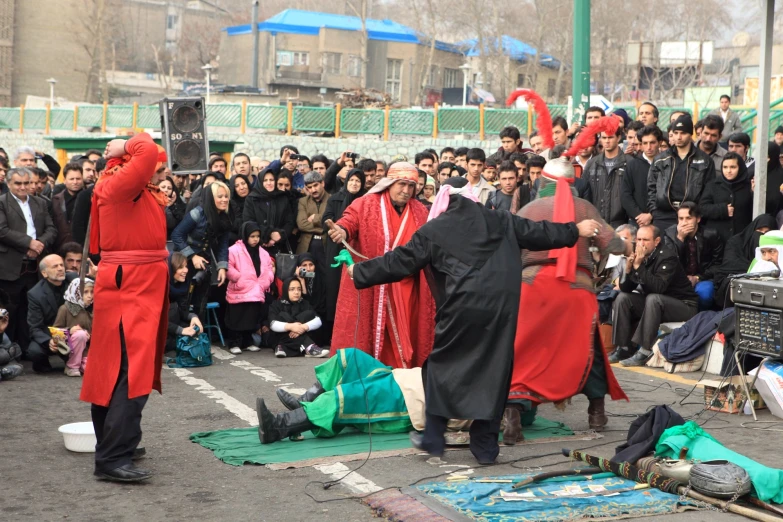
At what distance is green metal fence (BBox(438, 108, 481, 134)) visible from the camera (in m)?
26.4

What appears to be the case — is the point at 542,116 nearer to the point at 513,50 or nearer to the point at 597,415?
the point at 597,415

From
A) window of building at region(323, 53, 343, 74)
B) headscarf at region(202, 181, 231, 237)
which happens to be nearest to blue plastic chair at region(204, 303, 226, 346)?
headscarf at region(202, 181, 231, 237)

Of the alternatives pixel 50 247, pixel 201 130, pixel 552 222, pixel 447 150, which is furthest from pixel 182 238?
pixel 552 222

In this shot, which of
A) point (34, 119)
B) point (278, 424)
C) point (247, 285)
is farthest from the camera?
point (34, 119)

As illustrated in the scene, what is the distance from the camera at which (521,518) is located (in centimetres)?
529

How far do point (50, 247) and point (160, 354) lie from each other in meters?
4.87

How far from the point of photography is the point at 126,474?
6066 mm

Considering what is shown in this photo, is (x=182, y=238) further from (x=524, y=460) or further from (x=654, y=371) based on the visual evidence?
(x=524, y=460)

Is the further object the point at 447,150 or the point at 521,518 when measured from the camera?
the point at 447,150

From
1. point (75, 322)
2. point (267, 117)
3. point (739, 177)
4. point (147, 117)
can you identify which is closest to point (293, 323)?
point (75, 322)

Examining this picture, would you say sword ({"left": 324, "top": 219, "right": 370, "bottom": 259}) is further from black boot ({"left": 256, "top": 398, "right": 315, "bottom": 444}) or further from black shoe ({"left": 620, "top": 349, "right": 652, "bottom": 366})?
black shoe ({"left": 620, "top": 349, "right": 652, "bottom": 366})

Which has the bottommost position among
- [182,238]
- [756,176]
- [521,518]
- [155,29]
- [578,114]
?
[521,518]

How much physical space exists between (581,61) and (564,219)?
7073 millimetres

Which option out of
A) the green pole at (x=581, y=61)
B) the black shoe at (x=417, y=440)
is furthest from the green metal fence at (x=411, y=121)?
the black shoe at (x=417, y=440)
